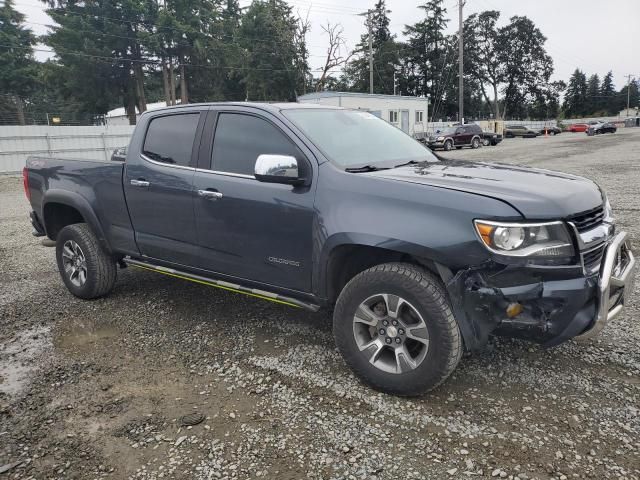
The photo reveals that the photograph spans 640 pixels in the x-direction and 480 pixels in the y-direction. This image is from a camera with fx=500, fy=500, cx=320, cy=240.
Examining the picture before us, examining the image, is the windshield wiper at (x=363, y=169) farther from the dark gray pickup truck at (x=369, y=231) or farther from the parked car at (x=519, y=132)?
the parked car at (x=519, y=132)

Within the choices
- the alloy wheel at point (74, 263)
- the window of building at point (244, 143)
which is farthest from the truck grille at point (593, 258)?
the alloy wheel at point (74, 263)

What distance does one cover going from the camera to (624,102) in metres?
107

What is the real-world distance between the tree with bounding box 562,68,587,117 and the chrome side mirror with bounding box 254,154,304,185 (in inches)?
4656

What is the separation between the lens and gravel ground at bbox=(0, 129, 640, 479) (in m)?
2.54

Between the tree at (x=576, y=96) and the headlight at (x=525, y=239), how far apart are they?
118216 millimetres

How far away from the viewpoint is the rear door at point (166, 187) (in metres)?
4.03

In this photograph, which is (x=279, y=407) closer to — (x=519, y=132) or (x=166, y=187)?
(x=166, y=187)

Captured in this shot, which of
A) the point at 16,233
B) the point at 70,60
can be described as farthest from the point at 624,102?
the point at 16,233

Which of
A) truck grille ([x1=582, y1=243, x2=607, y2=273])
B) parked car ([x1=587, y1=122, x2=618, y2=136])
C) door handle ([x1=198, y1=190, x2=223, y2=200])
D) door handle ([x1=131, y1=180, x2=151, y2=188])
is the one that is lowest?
truck grille ([x1=582, y1=243, x2=607, y2=273])

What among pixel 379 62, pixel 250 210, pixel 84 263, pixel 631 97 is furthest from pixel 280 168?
pixel 631 97

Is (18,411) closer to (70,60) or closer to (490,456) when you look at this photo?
(490,456)

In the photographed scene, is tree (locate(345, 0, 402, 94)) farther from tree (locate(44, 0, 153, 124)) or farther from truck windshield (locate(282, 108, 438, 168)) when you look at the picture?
truck windshield (locate(282, 108, 438, 168))

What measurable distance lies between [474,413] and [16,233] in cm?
871

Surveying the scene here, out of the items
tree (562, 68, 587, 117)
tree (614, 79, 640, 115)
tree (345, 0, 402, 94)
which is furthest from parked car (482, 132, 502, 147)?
tree (614, 79, 640, 115)
